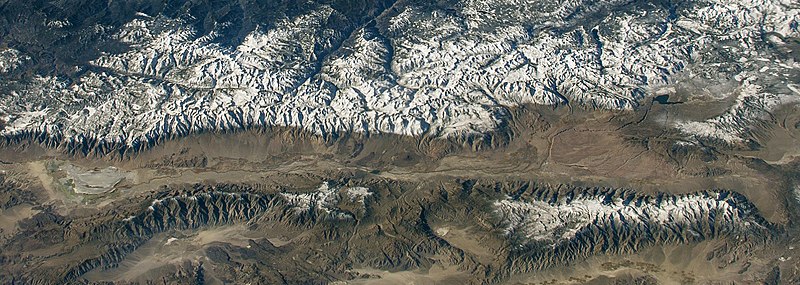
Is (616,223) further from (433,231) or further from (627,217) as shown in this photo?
(433,231)

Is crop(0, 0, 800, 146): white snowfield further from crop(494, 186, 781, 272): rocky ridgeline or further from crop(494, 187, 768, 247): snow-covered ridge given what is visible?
crop(494, 186, 781, 272): rocky ridgeline

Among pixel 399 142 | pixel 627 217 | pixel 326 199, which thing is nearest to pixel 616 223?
pixel 627 217

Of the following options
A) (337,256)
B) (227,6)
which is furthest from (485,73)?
(227,6)

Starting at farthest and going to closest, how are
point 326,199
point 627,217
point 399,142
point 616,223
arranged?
point 399,142 → point 326,199 → point 627,217 → point 616,223

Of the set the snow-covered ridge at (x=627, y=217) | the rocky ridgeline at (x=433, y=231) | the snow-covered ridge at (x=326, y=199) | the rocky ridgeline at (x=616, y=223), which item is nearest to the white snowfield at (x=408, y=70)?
the snow-covered ridge at (x=326, y=199)

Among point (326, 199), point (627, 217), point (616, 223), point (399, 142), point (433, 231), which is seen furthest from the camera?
point (399, 142)

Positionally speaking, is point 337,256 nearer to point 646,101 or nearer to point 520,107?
point 520,107

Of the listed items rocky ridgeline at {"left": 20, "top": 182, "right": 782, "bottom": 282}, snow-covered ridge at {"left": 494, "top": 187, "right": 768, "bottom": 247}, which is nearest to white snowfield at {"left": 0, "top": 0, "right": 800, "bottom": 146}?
rocky ridgeline at {"left": 20, "top": 182, "right": 782, "bottom": 282}
